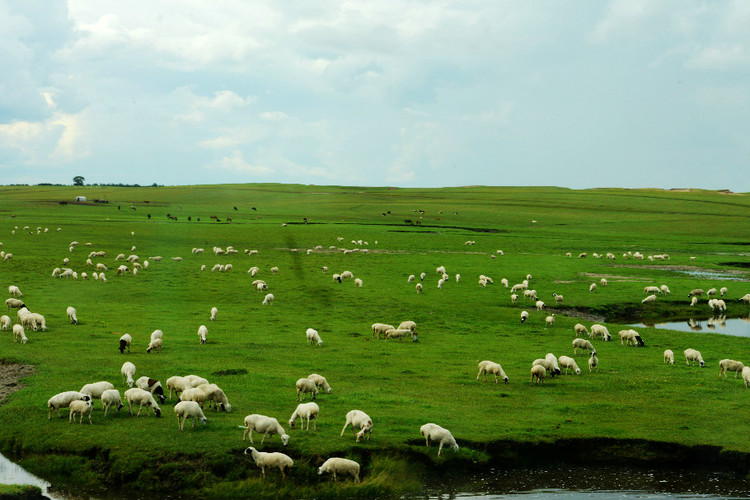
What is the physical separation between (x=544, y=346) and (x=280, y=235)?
188ft

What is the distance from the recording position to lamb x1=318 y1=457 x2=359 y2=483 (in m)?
16.2

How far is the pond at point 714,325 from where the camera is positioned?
3838cm

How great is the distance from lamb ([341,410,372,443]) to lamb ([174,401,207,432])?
156 inches

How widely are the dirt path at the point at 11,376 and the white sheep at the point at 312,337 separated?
11.0 meters

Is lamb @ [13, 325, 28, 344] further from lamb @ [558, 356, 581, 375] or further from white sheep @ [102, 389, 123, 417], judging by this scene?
lamb @ [558, 356, 581, 375]

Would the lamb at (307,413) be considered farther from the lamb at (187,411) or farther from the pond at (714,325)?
the pond at (714,325)

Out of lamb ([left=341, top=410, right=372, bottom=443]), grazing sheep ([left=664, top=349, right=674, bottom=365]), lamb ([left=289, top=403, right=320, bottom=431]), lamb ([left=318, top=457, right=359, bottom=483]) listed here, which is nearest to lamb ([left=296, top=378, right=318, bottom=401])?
lamb ([left=289, top=403, right=320, bottom=431])

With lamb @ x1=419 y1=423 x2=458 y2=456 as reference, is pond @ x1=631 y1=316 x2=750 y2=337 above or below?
below

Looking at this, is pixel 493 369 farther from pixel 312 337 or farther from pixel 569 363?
pixel 312 337

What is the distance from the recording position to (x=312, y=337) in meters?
29.7

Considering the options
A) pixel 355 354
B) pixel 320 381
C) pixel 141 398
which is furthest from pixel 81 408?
pixel 355 354

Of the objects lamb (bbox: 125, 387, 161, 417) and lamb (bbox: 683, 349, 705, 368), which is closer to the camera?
lamb (bbox: 125, 387, 161, 417)

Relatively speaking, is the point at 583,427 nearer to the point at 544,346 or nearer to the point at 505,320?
the point at 544,346

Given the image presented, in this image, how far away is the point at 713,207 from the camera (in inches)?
5802
